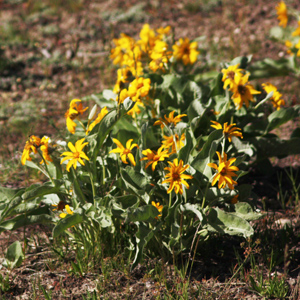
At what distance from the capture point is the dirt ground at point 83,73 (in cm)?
216

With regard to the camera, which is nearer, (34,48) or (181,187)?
(181,187)

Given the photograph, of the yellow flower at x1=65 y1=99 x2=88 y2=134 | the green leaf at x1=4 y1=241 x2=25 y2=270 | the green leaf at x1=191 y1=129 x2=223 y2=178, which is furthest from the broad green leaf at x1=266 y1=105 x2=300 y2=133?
the green leaf at x1=4 y1=241 x2=25 y2=270

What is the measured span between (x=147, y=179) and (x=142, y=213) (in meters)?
0.24

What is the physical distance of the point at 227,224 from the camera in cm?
196

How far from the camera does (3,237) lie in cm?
260

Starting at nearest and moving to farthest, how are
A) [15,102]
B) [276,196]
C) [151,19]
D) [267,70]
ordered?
[276,196]
[267,70]
[15,102]
[151,19]

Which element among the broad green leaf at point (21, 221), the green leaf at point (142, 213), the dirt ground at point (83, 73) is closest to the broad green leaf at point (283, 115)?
the dirt ground at point (83, 73)

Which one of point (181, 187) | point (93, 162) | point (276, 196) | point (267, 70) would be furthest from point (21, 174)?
point (267, 70)

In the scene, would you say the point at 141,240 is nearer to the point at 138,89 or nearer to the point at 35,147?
the point at 35,147

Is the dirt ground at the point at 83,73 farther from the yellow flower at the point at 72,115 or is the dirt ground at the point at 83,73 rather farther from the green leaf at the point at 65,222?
the green leaf at the point at 65,222

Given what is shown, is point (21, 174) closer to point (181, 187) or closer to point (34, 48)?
point (181, 187)

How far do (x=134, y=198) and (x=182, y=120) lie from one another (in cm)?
78

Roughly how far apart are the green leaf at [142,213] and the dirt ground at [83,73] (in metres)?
0.38

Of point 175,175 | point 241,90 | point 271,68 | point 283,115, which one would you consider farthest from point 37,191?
point 271,68
